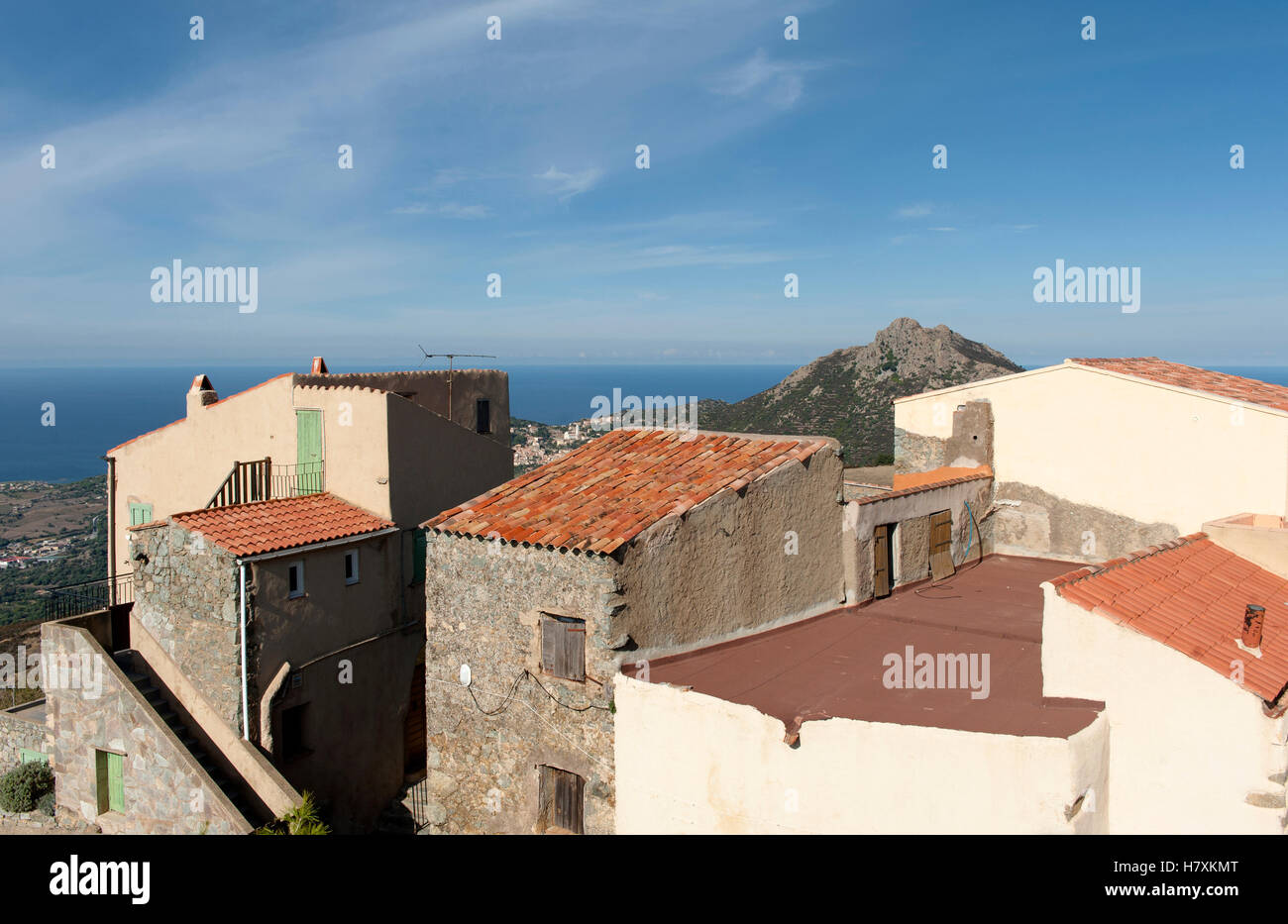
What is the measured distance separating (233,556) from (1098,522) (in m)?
14.7

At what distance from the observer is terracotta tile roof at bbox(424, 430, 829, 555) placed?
1190 centimetres

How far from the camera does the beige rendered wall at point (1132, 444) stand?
14.4 metres

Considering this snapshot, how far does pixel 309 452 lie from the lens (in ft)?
60.5

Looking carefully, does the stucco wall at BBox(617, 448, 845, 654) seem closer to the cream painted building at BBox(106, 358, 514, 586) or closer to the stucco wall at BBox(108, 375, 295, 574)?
the cream painted building at BBox(106, 358, 514, 586)

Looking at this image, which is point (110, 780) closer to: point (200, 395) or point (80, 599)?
point (80, 599)

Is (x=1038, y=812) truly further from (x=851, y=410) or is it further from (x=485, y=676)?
(x=851, y=410)

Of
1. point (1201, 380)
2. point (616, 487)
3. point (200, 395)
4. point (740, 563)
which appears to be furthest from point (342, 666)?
point (1201, 380)

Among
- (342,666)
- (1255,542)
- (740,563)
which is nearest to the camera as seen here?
(740,563)

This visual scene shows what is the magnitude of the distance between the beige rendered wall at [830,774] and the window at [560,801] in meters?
0.74

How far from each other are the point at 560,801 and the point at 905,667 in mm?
4736

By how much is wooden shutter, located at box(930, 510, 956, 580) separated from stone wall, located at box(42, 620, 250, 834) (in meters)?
12.1

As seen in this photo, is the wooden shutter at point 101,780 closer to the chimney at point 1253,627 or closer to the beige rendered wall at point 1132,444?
the beige rendered wall at point 1132,444

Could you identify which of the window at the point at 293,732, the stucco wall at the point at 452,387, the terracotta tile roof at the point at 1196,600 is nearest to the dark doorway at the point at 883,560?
the terracotta tile roof at the point at 1196,600

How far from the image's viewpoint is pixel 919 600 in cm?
1495
